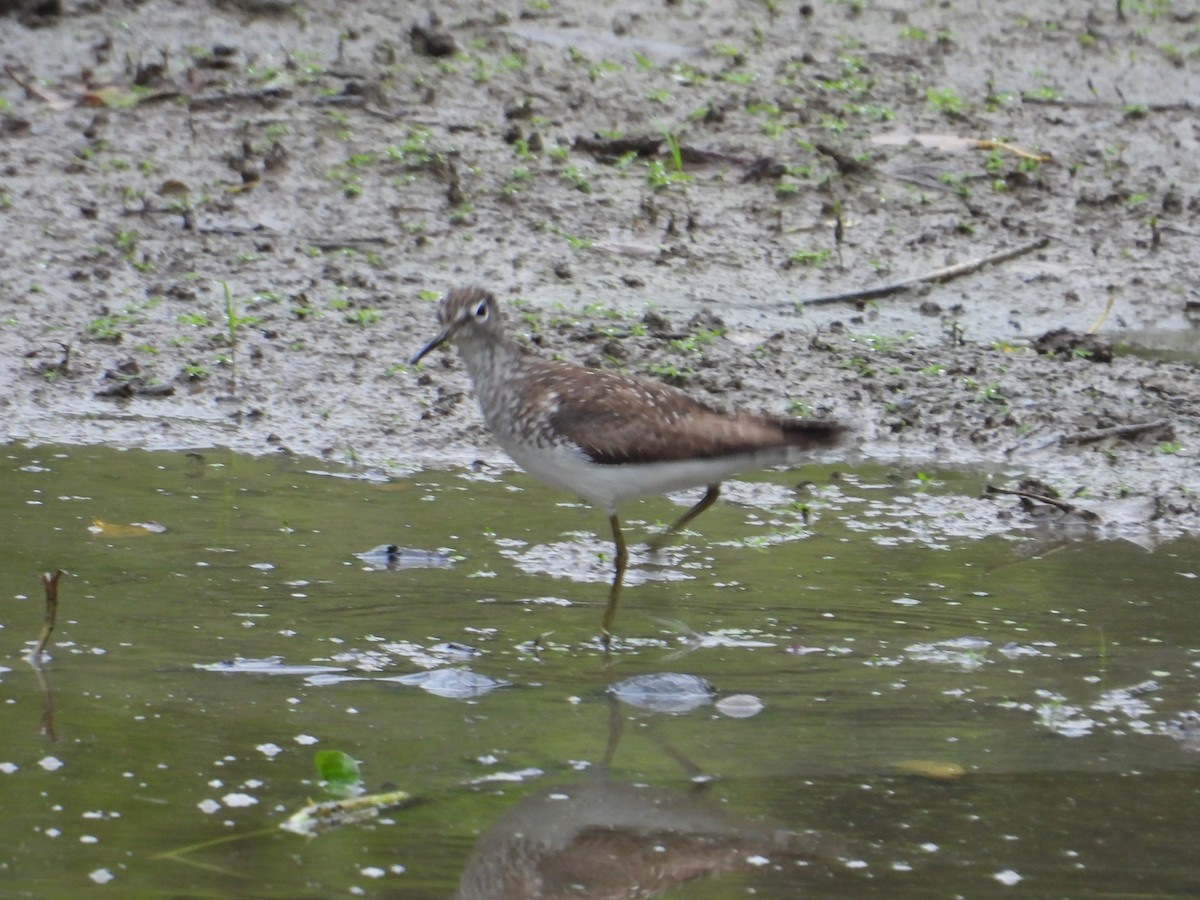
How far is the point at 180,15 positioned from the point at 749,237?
14.1ft

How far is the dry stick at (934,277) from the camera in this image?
31.7 ft

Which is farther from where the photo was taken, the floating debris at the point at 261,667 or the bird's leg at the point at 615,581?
the bird's leg at the point at 615,581

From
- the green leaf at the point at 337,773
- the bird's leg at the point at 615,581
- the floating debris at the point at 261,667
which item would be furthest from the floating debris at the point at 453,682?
the green leaf at the point at 337,773

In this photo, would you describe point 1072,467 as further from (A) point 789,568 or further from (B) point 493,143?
(B) point 493,143

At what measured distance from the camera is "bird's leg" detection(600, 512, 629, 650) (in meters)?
5.75

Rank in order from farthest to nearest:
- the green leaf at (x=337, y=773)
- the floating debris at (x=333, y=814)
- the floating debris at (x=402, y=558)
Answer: the floating debris at (x=402, y=558), the green leaf at (x=337, y=773), the floating debris at (x=333, y=814)

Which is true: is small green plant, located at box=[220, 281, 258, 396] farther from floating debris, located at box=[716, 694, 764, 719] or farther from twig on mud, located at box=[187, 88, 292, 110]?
floating debris, located at box=[716, 694, 764, 719]

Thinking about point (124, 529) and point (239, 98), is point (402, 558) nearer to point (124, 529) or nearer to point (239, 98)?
point (124, 529)

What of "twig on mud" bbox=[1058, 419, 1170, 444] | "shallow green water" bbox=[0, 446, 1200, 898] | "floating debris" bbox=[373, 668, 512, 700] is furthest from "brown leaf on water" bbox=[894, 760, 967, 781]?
"twig on mud" bbox=[1058, 419, 1170, 444]

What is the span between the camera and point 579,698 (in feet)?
16.9

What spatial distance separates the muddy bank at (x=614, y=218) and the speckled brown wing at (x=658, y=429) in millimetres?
1500

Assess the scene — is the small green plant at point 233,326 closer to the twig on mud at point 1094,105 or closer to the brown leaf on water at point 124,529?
the brown leaf on water at point 124,529

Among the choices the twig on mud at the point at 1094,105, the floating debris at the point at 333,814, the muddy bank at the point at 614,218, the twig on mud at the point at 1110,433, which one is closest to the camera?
the floating debris at the point at 333,814

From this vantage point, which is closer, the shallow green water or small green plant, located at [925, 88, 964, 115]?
the shallow green water
